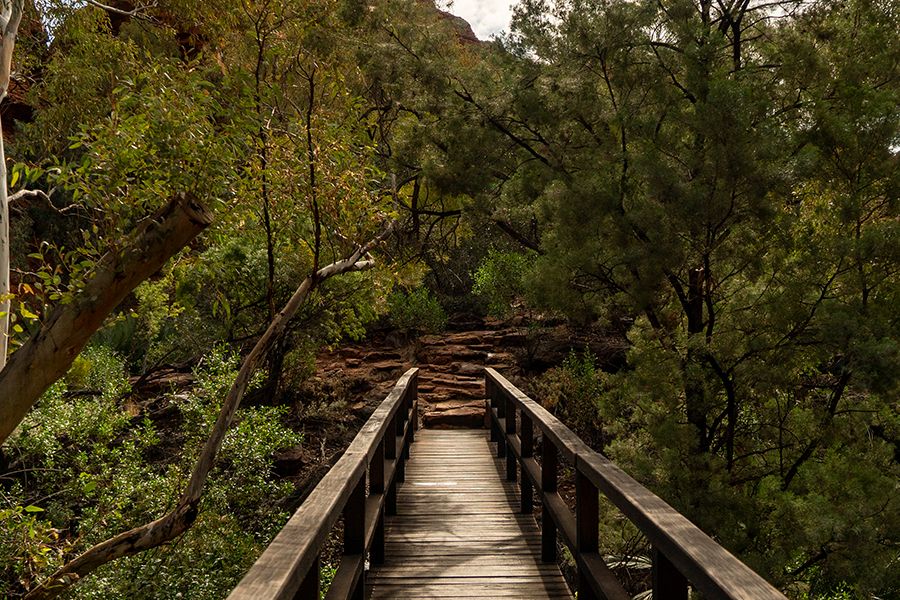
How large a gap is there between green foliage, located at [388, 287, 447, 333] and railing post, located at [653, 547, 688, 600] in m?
15.2

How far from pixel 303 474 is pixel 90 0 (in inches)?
299

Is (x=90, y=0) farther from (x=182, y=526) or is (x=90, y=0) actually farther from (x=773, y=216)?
(x=773, y=216)

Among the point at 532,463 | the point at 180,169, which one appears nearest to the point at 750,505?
the point at 532,463

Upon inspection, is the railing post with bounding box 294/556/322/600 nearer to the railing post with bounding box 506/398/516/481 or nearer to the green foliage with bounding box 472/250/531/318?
the railing post with bounding box 506/398/516/481

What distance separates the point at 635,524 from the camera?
2215 millimetres

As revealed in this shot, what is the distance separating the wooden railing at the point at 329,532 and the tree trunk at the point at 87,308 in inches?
81.8

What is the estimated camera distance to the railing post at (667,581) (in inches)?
79.4

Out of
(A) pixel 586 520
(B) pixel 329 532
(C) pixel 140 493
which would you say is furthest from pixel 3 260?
(A) pixel 586 520

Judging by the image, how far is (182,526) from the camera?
17.5 feet

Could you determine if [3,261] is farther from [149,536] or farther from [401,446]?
[401,446]

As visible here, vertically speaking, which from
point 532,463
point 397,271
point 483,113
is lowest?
point 532,463

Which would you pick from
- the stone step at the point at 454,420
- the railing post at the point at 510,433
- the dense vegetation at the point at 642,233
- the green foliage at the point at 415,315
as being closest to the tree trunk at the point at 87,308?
the dense vegetation at the point at 642,233

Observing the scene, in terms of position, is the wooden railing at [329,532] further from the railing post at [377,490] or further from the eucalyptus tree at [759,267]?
the eucalyptus tree at [759,267]

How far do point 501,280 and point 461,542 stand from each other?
515 inches
